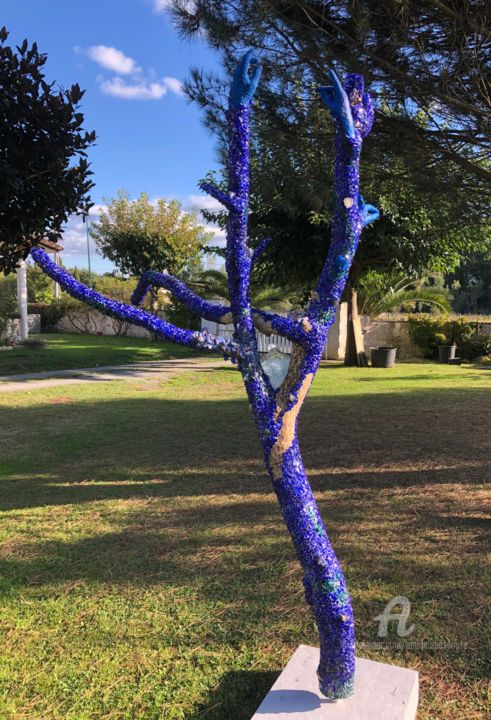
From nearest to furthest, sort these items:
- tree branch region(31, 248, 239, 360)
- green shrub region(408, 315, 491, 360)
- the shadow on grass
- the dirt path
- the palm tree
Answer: tree branch region(31, 248, 239, 360) < the shadow on grass < the dirt path < green shrub region(408, 315, 491, 360) < the palm tree

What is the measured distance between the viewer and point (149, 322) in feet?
6.98

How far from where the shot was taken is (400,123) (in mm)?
5250

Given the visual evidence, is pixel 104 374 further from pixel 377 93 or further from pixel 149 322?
pixel 149 322

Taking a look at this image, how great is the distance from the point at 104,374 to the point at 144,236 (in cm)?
1060

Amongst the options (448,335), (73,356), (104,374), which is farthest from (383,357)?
(73,356)

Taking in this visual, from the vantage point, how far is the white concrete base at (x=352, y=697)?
1.99 meters

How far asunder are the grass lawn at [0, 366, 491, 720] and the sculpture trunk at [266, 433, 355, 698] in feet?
1.49

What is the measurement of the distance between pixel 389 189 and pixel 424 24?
185cm

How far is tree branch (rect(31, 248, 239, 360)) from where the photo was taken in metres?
2.10

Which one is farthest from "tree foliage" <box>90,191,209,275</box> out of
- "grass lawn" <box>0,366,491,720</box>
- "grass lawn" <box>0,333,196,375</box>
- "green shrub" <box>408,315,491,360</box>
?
"grass lawn" <box>0,366,491,720</box>

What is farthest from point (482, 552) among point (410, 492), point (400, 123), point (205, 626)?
point (400, 123)

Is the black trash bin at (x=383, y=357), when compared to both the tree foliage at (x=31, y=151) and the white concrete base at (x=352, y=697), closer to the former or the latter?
the tree foliage at (x=31, y=151)

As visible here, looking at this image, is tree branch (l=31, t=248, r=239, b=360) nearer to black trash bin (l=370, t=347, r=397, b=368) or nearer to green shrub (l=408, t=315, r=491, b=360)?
black trash bin (l=370, t=347, r=397, b=368)

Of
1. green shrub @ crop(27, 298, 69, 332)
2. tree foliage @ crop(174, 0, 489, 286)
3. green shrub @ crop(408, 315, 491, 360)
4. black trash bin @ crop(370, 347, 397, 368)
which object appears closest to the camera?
tree foliage @ crop(174, 0, 489, 286)
